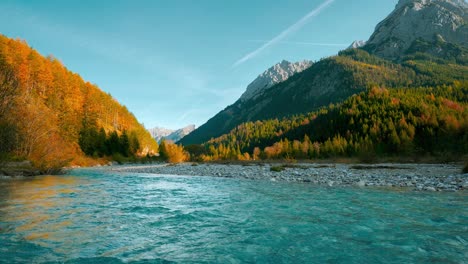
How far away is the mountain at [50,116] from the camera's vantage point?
29.6 metres

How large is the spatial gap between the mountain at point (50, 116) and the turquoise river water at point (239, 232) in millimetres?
20620

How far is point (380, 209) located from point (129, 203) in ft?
39.5

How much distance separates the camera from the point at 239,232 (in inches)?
320

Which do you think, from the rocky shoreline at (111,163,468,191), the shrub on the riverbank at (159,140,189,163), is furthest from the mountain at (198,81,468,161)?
the rocky shoreline at (111,163,468,191)

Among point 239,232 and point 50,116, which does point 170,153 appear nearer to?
point 50,116

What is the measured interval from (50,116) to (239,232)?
38.5m

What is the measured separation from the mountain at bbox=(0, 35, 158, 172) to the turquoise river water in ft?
67.7

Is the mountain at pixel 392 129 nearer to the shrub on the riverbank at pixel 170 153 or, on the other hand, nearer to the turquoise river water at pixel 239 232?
the shrub on the riverbank at pixel 170 153

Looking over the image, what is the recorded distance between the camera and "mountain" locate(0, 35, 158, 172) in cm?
2962

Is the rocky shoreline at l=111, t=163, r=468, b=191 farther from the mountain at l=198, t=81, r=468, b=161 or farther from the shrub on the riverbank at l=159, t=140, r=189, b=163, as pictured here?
the shrub on the riverbank at l=159, t=140, r=189, b=163

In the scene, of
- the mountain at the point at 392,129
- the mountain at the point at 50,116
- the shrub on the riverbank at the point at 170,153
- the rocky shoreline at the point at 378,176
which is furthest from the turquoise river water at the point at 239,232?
the shrub on the riverbank at the point at 170,153

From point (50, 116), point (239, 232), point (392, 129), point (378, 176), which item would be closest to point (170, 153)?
point (50, 116)

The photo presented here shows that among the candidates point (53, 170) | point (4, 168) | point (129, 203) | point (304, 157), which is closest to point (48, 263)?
point (129, 203)

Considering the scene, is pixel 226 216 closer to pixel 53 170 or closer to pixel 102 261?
pixel 102 261
